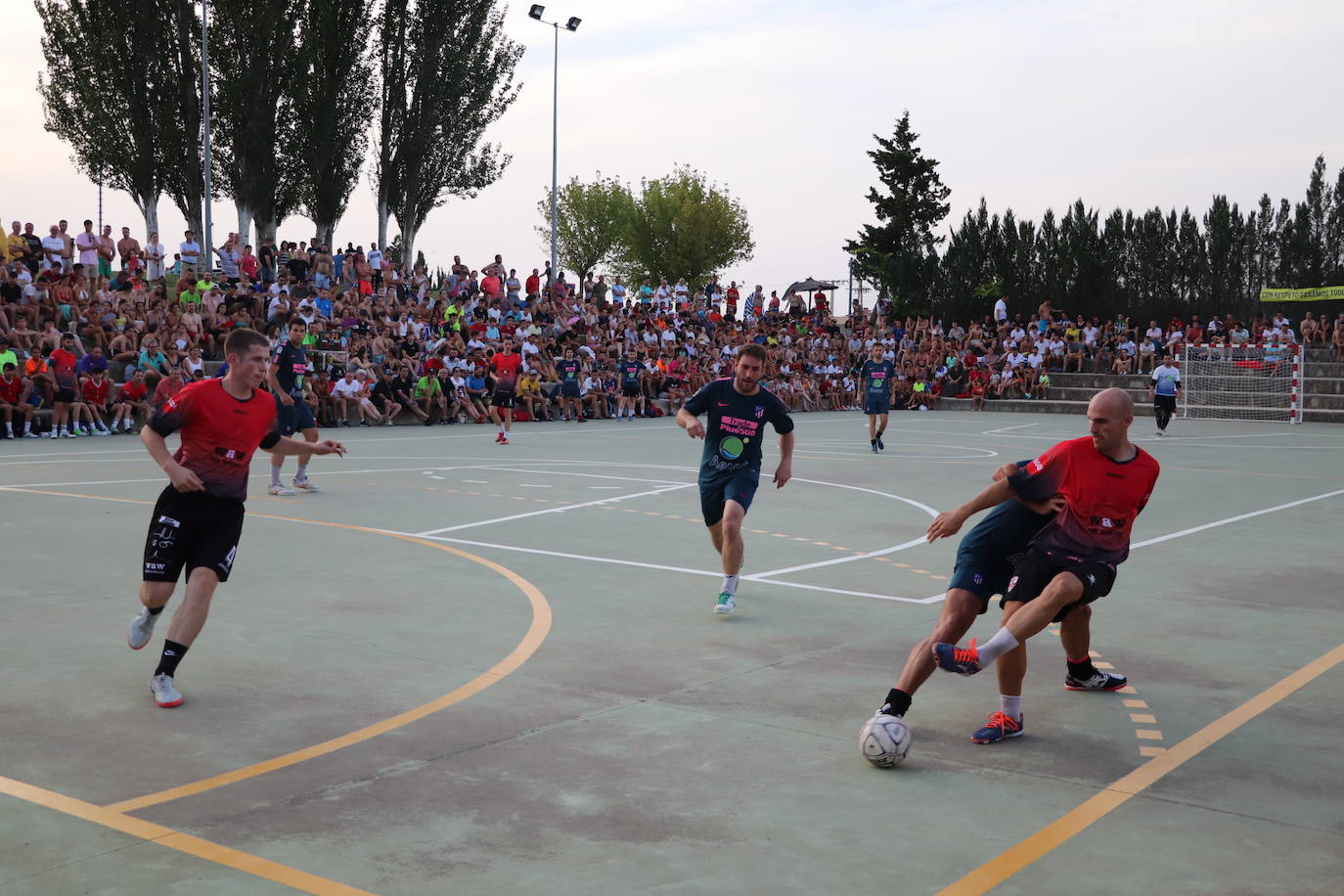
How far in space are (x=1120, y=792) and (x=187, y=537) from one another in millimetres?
4635

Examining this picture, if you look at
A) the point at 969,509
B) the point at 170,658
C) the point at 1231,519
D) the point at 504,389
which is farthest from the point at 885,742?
the point at 504,389

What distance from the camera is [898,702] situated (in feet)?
18.4

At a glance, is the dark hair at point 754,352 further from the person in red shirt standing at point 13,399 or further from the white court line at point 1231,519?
the person in red shirt standing at point 13,399

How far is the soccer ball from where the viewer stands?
17.5 feet

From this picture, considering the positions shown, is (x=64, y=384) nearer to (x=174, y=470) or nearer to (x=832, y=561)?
(x=832, y=561)

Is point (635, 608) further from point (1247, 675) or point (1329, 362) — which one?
point (1329, 362)

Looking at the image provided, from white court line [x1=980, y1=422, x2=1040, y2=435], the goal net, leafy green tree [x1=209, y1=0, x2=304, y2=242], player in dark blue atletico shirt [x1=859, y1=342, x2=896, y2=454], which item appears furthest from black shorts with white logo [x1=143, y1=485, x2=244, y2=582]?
leafy green tree [x1=209, y1=0, x2=304, y2=242]

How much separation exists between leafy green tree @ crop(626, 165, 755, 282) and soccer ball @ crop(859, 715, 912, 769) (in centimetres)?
7805

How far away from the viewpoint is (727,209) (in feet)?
272

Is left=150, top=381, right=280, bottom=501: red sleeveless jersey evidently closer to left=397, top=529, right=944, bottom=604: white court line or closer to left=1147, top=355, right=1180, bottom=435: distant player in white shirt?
left=397, top=529, right=944, bottom=604: white court line

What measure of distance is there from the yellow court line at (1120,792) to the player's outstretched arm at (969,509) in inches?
51.4

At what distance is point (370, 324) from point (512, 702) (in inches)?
965

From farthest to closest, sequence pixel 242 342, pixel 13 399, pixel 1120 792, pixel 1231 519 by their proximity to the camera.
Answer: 1. pixel 13 399
2. pixel 1231 519
3. pixel 242 342
4. pixel 1120 792

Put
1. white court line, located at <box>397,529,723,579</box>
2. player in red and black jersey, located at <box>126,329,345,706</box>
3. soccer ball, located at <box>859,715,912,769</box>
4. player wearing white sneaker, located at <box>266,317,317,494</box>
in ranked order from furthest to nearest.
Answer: player wearing white sneaker, located at <box>266,317,317,494</box> → white court line, located at <box>397,529,723,579</box> → player in red and black jersey, located at <box>126,329,345,706</box> → soccer ball, located at <box>859,715,912,769</box>
